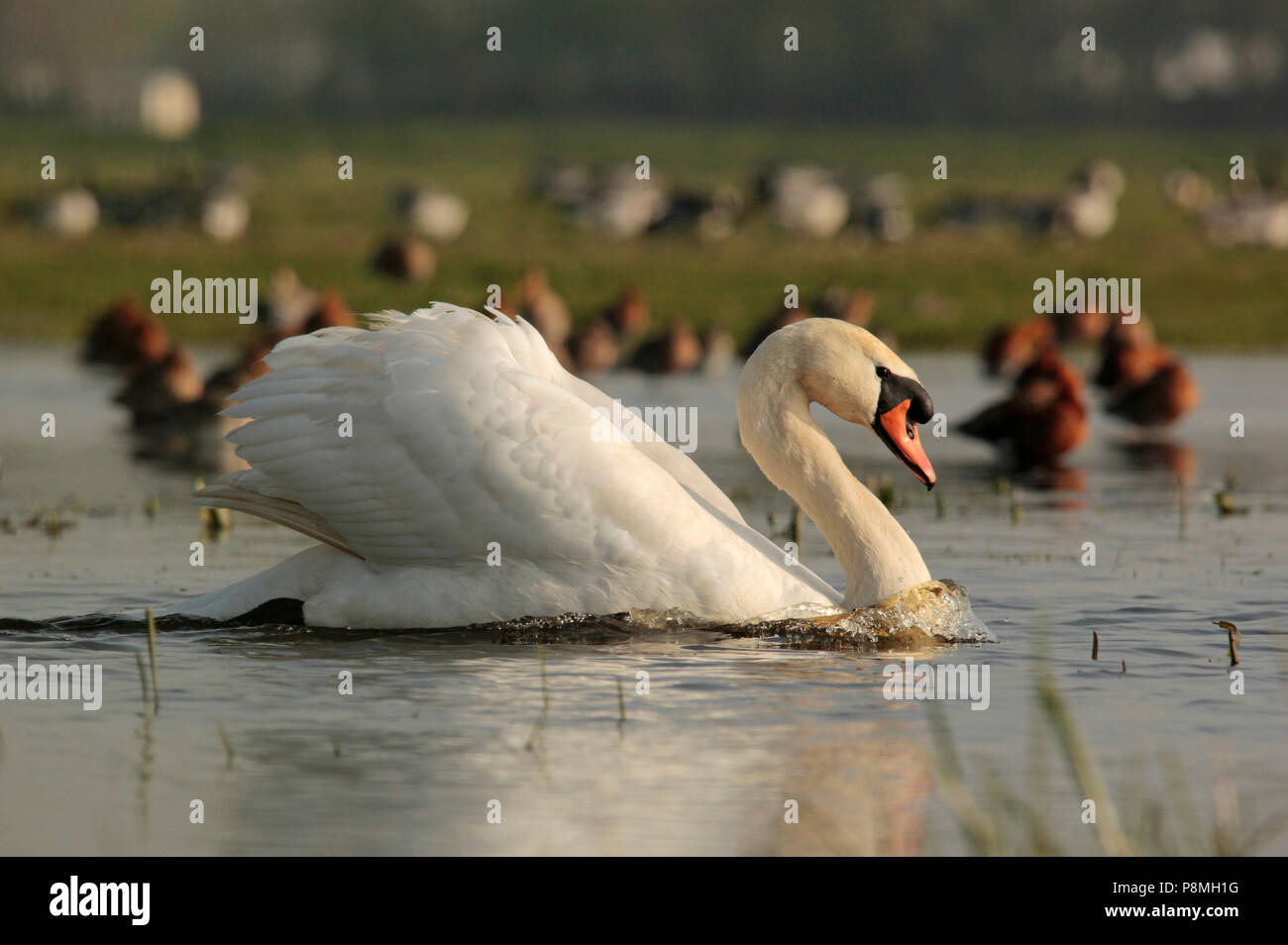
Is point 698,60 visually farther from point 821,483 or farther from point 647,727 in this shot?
point 647,727

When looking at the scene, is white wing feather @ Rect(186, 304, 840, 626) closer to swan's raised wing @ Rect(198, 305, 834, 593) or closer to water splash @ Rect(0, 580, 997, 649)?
swan's raised wing @ Rect(198, 305, 834, 593)

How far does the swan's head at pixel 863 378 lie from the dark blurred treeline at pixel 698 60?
3979 inches

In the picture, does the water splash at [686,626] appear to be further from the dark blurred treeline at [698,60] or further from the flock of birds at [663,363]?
the dark blurred treeline at [698,60]

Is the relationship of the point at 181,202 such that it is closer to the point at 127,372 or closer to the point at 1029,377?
the point at 127,372

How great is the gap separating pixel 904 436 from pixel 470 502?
1.96 metres

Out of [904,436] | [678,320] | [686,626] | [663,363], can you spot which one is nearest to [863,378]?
[904,436]

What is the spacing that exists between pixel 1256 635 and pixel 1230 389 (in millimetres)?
13642

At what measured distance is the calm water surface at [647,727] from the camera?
6.06 m

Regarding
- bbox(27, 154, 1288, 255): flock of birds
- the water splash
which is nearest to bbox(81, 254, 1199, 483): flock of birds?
the water splash

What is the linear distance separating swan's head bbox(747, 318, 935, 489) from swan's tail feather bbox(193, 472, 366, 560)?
193 cm

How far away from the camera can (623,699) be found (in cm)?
764

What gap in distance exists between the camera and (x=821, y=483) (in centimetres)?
963

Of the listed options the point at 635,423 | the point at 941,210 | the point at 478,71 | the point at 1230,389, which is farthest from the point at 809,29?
the point at 635,423

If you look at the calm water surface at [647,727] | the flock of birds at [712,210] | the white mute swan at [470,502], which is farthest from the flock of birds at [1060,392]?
the flock of birds at [712,210]
